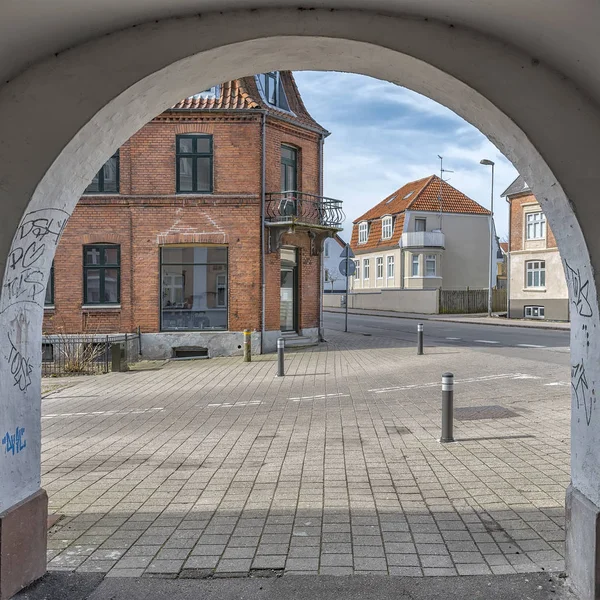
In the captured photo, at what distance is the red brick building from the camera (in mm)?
17828

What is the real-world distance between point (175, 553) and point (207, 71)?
347 cm

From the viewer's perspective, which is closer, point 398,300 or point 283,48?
point 283,48

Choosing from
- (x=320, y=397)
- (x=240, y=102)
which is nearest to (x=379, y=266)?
(x=240, y=102)

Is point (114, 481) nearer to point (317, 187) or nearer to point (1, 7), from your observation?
point (1, 7)

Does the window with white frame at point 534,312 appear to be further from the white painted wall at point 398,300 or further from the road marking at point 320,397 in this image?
the road marking at point 320,397

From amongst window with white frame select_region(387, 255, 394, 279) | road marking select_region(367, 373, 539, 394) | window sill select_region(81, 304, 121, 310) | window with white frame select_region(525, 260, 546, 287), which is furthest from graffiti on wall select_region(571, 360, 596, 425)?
window with white frame select_region(387, 255, 394, 279)

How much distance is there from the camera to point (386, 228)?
51688mm

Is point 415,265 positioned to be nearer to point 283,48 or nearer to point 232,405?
point 232,405

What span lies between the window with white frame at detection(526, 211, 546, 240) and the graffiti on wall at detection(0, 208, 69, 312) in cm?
3571

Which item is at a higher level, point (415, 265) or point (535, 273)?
point (415, 265)

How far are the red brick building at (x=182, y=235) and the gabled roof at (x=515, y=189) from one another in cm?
2300

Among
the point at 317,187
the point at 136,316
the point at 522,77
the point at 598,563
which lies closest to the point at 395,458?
the point at 598,563

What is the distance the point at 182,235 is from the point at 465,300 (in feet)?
98.6

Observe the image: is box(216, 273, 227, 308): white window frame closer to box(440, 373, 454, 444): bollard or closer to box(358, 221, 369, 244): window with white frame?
box(440, 373, 454, 444): bollard
